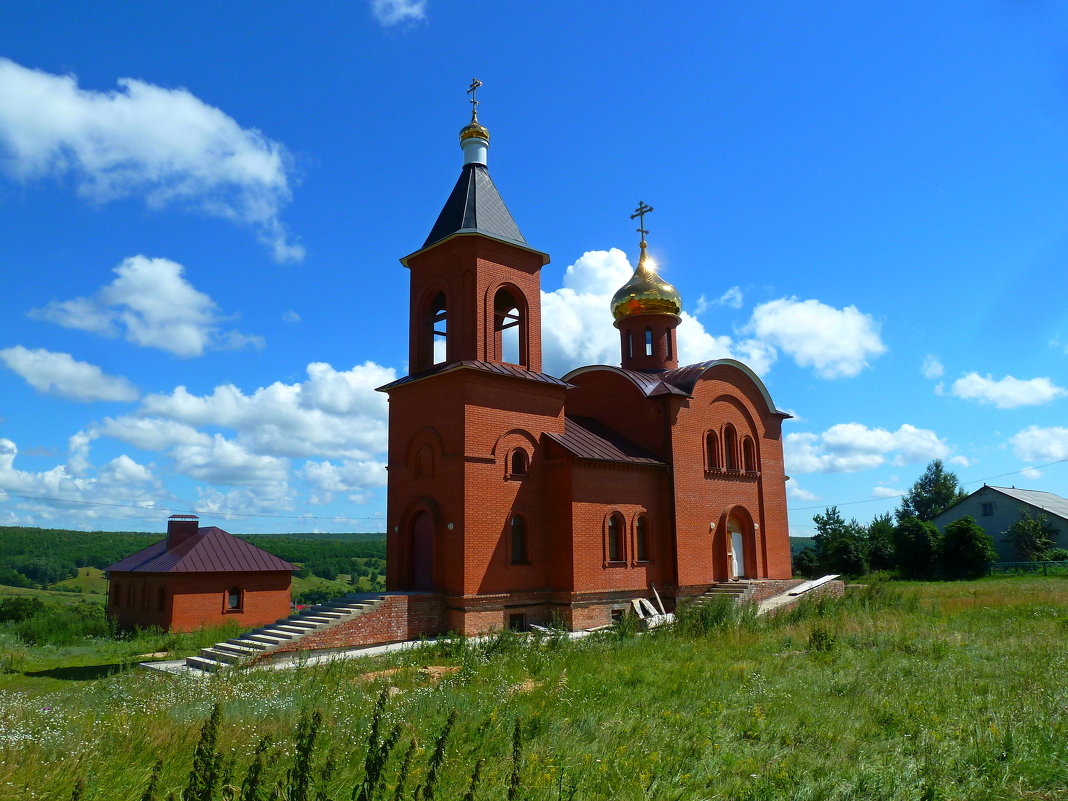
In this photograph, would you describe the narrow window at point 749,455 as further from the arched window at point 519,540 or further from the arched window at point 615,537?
the arched window at point 519,540

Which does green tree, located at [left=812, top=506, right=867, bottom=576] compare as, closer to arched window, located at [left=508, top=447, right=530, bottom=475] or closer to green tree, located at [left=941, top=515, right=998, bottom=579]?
green tree, located at [left=941, top=515, right=998, bottom=579]

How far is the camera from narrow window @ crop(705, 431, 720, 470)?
Result: 19.7 m

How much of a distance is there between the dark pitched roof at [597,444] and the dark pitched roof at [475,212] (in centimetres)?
451

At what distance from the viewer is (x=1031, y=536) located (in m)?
35.3

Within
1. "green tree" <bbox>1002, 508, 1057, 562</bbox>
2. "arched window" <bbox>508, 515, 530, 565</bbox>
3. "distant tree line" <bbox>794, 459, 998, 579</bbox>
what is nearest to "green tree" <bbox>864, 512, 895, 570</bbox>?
"distant tree line" <bbox>794, 459, 998, 579</bbox>

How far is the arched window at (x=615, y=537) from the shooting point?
1681 cm

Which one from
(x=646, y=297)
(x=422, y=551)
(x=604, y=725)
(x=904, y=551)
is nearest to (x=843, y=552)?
(x=904, y=551)

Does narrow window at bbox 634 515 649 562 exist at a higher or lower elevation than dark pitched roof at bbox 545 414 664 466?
lower

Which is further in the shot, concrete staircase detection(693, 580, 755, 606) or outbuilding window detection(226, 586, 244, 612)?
outbuilding window detection(226, 586, 244, 612)

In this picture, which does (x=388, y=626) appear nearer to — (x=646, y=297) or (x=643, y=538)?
(x=643, y=538)

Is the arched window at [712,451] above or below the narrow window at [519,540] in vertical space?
above

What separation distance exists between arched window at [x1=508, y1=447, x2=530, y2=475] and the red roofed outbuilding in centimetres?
1314

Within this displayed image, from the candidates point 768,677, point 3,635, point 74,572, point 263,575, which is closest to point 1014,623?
point 768,677

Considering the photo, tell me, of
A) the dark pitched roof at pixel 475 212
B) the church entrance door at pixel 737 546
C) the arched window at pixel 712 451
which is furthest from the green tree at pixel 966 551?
the dark pitched roof at pixel 475 212
